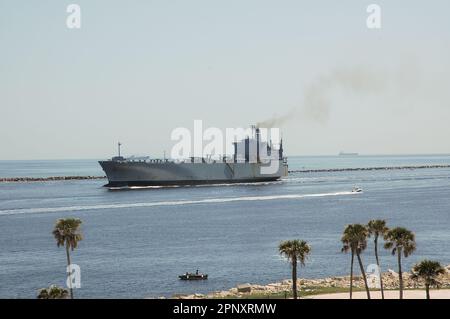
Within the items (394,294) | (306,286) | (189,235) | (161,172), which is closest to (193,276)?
(306,286)

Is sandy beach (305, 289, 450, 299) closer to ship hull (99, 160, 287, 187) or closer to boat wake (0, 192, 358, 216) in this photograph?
boat wake (0, 192, 358, 216)

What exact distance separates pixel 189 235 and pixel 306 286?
123 ft

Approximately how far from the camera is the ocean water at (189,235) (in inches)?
2364

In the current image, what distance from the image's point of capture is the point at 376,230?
1563 inches

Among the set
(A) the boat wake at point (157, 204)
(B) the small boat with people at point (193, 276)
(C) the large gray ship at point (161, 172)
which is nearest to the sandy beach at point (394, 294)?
(B) the small boat with people at point (193, 276)

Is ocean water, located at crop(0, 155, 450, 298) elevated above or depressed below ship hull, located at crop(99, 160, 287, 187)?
below

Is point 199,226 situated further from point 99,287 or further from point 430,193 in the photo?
point 430,193

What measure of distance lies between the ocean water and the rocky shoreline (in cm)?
405

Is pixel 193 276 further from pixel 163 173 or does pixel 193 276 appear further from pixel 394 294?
pixel 163 173

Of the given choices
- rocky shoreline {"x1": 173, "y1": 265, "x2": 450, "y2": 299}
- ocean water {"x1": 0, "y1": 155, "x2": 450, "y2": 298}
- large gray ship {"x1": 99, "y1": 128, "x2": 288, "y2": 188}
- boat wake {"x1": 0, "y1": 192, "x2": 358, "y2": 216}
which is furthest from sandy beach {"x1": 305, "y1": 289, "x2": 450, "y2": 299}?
large gray ship {"x1": 99, "y1": 128, "x2": 288, "y2": 188}

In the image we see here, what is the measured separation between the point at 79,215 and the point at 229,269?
182ft

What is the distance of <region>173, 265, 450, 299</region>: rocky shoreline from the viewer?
163 ft
